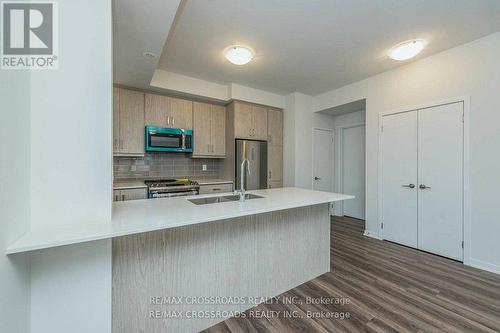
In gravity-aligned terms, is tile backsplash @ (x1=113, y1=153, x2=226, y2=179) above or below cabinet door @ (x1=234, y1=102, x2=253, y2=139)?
below

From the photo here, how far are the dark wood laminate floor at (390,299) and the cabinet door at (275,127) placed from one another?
8.13ft

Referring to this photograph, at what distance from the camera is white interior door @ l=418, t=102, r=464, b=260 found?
2.67m

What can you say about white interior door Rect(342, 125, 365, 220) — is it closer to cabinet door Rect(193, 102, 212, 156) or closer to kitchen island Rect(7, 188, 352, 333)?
kitchen island Rect(7, 188, 352, 333)

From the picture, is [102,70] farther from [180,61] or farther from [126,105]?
[126,105]

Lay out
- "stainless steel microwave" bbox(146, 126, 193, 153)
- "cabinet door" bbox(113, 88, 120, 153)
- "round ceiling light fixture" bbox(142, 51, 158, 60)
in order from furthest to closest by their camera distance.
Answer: "stainless steel microwave" bbox(146, 126, 193, 153) < "cabinet door" bbox(113, 88, 120, 153) < "round ceiling light fixture" bbox(142, 51, 158, 60)

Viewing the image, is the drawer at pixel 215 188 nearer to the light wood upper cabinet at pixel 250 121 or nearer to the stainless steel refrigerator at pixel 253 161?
the stainless steel refrigerator at pixel 253 161

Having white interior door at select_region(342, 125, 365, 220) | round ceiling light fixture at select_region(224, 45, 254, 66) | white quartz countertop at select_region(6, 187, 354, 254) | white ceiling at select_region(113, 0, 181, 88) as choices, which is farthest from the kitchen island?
white interior door at select_region(342, 125, 365, 220)

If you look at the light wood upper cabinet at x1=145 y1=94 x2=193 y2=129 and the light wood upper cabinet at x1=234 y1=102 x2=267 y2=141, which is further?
the light wood upper cabinet at x1=234 y1=102 x2=267 y2=141

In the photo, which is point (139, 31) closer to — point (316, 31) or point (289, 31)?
point (289, 31)

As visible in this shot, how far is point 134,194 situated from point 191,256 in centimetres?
189

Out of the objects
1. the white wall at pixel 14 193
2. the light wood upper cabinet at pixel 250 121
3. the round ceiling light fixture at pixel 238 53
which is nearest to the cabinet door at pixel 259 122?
the light wood upper cabinet at pixel 250 121

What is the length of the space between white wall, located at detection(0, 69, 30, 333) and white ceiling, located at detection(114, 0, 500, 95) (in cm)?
113

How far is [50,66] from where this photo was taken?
1126 millimetres

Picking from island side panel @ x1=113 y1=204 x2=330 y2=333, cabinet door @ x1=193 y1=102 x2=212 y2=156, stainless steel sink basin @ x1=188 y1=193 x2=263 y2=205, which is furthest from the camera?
cabinet door @ x1=193 y1=102 x2=212 y2=156
